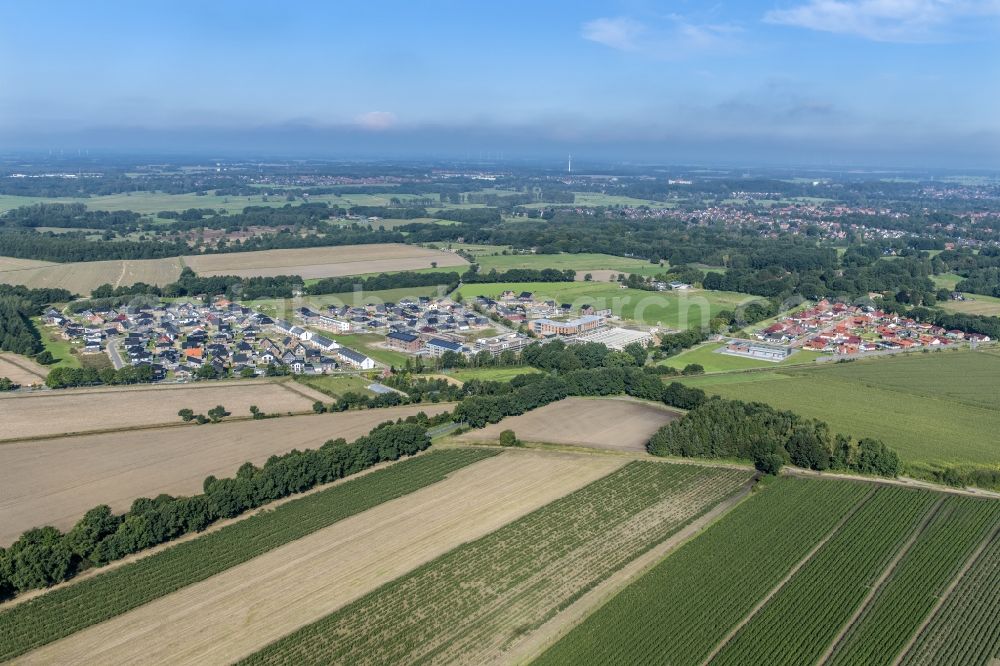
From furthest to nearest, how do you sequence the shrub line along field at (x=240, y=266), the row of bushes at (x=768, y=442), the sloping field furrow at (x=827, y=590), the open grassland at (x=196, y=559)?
the shrub line along field at (x=240, y=266) → the row of bushes at (x=768, y=442) → the open grassland at (x=196, y=559) → the sloping field furrow at (x=827, y=590)

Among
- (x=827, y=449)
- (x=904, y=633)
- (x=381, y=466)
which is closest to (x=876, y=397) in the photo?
(x=827, y=449)

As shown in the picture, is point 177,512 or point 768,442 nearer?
point 177,512

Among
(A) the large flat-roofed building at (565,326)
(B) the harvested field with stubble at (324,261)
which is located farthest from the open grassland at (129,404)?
(B) the harvested field with stubble at (324,261)

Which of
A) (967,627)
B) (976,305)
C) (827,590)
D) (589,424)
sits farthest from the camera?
(976,305)

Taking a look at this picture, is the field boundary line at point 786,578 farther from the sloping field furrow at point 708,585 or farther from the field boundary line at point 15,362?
the field boundary line at point 15,362

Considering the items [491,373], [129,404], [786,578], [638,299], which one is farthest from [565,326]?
[786,578]

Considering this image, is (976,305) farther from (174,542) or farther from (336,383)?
(174,542)
